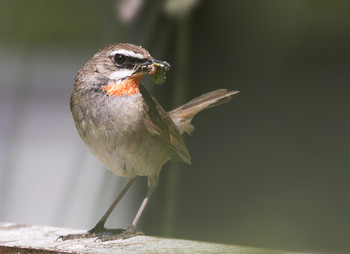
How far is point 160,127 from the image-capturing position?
2553 millimetres

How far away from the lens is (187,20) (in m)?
3.62

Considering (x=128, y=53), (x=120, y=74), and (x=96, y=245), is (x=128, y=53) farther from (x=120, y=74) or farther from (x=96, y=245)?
(x=96, y=245)

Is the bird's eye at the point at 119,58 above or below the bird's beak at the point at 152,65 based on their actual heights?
above

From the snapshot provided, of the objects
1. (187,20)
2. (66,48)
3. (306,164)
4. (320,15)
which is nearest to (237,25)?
(187,20)

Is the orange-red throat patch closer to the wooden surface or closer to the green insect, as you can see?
the green insect

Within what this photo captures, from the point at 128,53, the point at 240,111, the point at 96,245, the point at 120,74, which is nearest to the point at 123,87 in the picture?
the point at 120,74

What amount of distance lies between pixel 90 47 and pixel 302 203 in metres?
1.76

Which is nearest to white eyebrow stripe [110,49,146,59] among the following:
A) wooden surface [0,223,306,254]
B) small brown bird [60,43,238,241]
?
small brown bird [60,43,238,241]

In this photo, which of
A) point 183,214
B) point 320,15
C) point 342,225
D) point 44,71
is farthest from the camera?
point 44,71

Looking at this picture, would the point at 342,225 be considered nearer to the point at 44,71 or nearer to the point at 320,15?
the point at 320,15

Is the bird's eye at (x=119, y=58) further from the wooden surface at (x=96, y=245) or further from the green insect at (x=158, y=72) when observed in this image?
the wooden surface at (x=96, y=245)

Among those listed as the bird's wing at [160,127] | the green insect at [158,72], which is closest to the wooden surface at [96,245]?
the bird's wing at [160,127]

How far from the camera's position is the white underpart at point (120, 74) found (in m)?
2.29

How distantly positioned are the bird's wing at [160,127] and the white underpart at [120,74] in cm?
19
